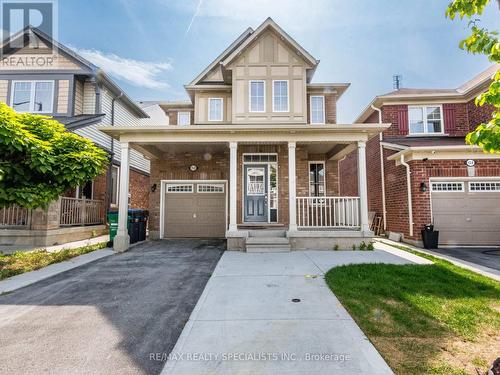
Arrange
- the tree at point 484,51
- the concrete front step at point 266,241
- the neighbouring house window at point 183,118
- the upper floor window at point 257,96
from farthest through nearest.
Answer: the neighbouring house window at point 183,118
the upper floor window at point 257,96
the concrete front step at point 266,241
the tree at point 484,51

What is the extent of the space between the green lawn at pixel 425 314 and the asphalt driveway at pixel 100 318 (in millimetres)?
2341

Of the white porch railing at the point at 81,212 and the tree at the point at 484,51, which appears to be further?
the white porch railing at the point at 81,212

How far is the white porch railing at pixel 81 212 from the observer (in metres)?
9.18

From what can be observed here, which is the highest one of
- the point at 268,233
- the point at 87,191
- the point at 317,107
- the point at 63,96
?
the point at 63,96

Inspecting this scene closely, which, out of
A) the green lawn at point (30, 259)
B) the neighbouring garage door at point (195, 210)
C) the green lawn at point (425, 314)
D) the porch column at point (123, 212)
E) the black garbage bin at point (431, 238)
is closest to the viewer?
the green lawn at point (425, 314)

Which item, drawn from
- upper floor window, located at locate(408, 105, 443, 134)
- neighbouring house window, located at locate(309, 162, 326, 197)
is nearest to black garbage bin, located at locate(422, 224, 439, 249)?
neighbouring house window, located at locate(309, 162, 326, 197)

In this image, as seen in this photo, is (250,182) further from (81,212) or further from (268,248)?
(81,212)

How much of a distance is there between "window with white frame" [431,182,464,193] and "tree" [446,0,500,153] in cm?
791

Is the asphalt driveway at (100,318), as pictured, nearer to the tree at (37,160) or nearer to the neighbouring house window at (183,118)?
the tree at (37,160)

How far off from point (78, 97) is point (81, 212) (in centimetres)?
517

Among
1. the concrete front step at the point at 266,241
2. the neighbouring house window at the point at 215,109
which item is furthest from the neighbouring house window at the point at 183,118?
the concrete front step at the point at 266,241

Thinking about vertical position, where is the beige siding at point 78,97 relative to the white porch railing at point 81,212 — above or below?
above

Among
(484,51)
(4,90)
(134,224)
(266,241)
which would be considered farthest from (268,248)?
(4,90)

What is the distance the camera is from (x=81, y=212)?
393 inches
